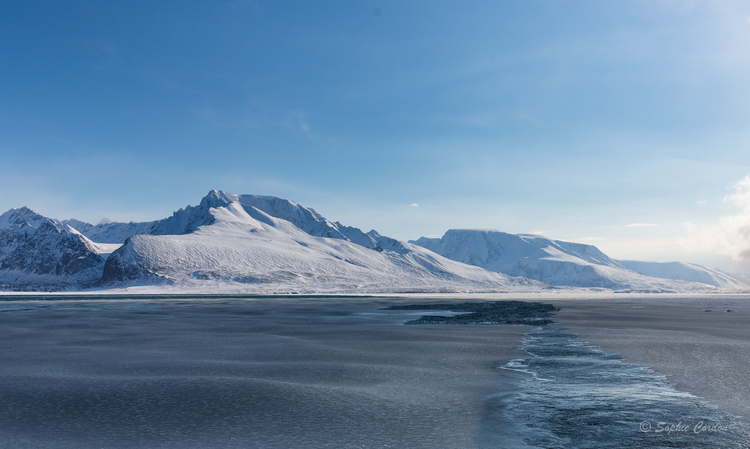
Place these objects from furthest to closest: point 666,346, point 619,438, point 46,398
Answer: point 666,346
point 46,398
point 619,438

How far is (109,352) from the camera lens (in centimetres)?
2089

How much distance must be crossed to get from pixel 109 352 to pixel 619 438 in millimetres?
19923

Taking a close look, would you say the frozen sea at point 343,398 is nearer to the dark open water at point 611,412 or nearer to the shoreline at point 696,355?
the dark open water at point 611,412

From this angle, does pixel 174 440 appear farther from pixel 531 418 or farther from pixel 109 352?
pixel 109 352

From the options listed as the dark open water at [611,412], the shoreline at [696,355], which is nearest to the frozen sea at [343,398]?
the dark open water at [611,412]

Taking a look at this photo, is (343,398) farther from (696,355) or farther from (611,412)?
(696,355)

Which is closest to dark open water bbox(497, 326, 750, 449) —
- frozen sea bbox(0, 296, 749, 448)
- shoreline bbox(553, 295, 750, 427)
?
frozen sea bbox(0, 296, 749, 448)

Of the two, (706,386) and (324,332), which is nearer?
(706,386)

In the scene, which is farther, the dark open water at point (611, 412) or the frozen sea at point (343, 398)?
the frozen sea at point (343, 398)

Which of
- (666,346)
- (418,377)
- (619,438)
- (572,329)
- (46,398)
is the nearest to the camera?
(619,438)

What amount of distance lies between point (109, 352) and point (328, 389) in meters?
12.3

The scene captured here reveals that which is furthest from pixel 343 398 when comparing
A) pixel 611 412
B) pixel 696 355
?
pixel 696 355

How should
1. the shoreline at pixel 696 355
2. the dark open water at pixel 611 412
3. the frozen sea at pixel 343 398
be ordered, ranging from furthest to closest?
1. the shoreline at pixel 696 355
2. the frozen sea at pixel 343 398
3. the dark open water at pixel 611 412

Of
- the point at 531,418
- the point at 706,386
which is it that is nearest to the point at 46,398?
the point at 531,418
